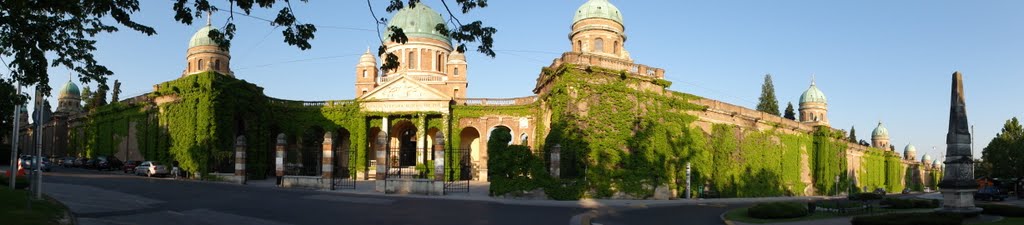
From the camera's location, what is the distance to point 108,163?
53.2 m

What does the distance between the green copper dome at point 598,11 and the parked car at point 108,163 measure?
1478 inches

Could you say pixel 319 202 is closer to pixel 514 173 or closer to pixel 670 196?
pixel 514 173

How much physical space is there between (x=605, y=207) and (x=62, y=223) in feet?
61.8

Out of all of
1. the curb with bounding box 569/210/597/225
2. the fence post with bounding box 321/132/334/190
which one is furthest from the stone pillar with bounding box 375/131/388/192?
the curb with bounding box 569/210/597/225

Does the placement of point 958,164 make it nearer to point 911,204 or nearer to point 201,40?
point 911,204

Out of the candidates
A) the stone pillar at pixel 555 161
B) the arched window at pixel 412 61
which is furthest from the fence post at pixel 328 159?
the arched window at pixel 412 61

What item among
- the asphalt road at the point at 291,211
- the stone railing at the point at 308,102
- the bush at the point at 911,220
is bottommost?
the asphalt road at the point at 291,211

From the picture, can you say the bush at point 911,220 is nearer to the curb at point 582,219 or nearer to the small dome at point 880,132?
the curb at point 582,219

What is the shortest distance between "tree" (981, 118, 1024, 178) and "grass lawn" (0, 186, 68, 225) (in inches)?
2733

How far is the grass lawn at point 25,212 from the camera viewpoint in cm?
1284

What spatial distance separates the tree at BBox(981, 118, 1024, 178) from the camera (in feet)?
198

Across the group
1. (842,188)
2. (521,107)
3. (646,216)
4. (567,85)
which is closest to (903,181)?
(842,188)

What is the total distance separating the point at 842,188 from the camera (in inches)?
2399

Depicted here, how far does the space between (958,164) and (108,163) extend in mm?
55504
